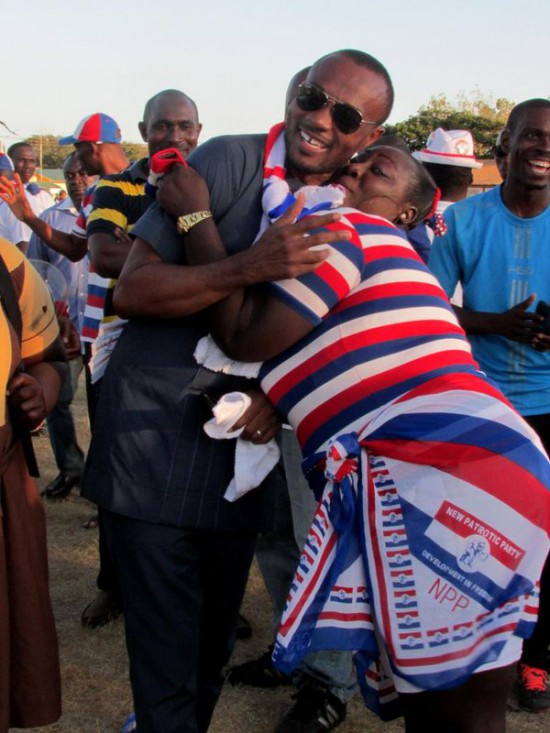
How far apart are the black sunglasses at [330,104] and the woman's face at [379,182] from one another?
106 millimetres

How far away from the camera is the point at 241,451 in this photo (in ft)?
6.87

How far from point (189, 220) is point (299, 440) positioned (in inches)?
22.4

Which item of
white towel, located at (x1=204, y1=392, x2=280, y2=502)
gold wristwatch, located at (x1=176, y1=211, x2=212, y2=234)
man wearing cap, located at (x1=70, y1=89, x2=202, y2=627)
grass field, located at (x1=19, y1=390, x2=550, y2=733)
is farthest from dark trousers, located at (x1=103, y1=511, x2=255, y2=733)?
man wearing cap, located at (x1=70, y1=89, x2=202, y2=627)

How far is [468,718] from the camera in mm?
1645

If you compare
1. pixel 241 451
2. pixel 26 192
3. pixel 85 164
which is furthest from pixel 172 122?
pixel 26 192

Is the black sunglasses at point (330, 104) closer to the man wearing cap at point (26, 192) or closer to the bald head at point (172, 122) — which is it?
the bald head at point (172, 122)

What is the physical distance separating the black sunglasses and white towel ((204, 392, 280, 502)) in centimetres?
72

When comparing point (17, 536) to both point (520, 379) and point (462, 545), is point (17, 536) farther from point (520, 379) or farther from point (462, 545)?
point (520, 379)

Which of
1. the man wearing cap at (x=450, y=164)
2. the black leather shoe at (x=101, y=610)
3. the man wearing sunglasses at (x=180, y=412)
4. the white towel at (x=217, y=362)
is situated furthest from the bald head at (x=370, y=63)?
the man wearing cap at (x=450, y=164)

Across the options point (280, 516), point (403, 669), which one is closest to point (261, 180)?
point (403, 669)

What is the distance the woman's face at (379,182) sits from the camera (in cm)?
210

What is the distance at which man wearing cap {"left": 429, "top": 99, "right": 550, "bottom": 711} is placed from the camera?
136 inches

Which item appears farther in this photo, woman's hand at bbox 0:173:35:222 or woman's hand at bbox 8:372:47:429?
woman's hand at bbox 0:173:35:222

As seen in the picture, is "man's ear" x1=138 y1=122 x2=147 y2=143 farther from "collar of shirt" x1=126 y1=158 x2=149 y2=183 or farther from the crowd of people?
the crowd of people
